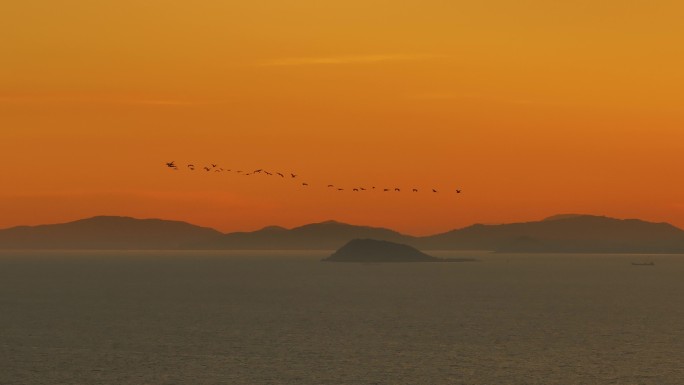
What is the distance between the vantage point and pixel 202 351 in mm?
94562

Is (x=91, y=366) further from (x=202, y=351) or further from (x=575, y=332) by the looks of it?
(x=575, y=332)

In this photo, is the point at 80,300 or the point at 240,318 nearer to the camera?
the point at 240,318

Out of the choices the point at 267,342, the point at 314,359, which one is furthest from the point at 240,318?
the point at 314,359

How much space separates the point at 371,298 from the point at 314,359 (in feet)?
288

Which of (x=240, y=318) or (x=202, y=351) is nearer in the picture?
(x=202, y=351)

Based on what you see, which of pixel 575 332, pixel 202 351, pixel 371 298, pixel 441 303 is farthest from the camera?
pixel 371 298

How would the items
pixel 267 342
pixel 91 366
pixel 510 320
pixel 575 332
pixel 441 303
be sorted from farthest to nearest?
pixel 441 303
pixel 510 320
pixel 575 332
pixel 267 342
pixel 91 366

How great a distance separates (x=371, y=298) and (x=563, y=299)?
35355 mm

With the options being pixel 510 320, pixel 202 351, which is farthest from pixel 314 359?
pixel 510 320

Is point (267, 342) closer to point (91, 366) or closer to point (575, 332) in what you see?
point (91, 366)

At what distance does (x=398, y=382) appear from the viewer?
253 ft

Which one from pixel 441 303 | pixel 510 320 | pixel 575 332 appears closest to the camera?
pixel 575 332

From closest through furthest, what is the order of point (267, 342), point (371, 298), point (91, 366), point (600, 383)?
point (600, 383) < point (91, 366) < point (267, 342) < point (371, 298)

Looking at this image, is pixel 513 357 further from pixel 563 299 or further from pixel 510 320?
pixel 563 299
